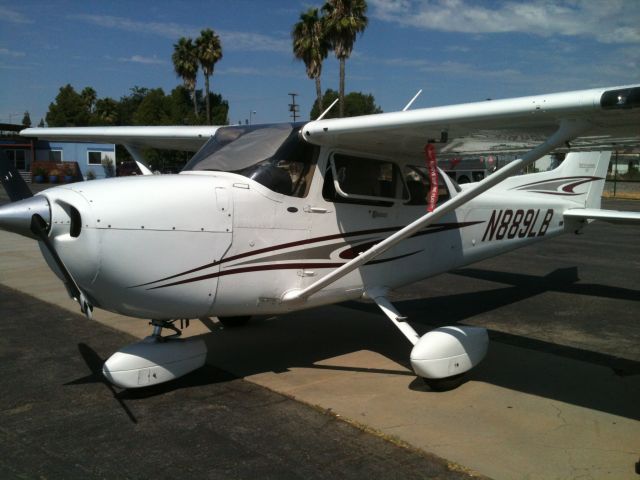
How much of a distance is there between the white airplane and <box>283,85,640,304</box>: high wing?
0.04 feet

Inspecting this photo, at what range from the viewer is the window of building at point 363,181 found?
544 centimetres

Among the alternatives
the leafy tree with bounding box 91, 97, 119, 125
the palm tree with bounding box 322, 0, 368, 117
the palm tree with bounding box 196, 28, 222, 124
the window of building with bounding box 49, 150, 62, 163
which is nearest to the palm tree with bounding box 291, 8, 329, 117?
the palm tree with bounding box 322, 0, 368, 117

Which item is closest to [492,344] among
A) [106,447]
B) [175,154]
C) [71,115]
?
[106,447]

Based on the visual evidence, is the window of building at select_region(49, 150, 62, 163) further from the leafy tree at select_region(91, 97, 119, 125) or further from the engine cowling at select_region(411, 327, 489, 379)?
the engine cowling at select_region(411, 327, 489, 379)

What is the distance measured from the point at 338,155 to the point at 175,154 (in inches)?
2170

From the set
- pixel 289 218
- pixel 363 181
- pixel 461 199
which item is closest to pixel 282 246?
pixel 289 218

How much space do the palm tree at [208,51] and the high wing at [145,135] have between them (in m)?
46.9

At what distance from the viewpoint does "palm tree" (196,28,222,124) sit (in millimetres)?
53031

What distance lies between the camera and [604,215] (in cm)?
806

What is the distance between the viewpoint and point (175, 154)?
58.2 metres

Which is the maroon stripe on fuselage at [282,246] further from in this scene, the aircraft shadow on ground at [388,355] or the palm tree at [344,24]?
the palm tree at [344,24]

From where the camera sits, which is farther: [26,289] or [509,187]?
[26,289]

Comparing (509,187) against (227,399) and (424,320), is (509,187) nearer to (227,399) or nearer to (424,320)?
(424,320)

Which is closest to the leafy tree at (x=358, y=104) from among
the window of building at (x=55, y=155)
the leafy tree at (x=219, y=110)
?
the leafy tree at (x=219, y=110)
